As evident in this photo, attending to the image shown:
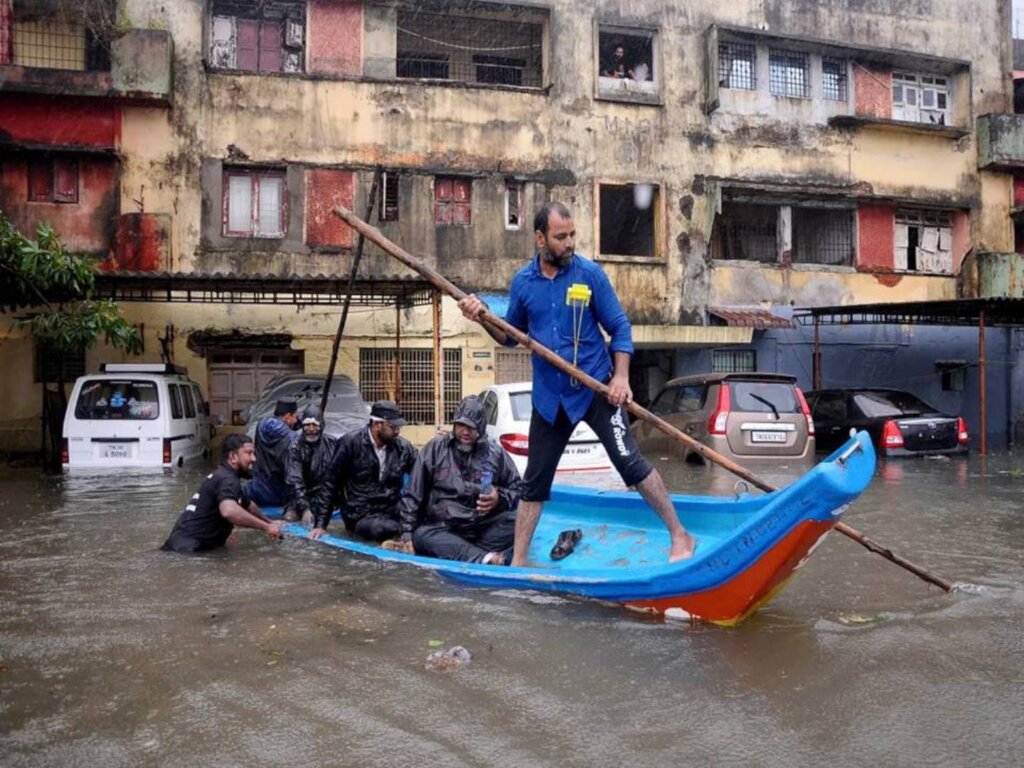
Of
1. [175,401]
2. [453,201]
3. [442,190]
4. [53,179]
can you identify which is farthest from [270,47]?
[175,401]

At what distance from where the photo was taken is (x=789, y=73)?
20.8m

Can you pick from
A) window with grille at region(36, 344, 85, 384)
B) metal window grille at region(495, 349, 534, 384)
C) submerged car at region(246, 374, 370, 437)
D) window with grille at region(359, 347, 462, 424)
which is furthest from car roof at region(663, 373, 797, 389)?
window with grille at region(36, 344, 85, 384)

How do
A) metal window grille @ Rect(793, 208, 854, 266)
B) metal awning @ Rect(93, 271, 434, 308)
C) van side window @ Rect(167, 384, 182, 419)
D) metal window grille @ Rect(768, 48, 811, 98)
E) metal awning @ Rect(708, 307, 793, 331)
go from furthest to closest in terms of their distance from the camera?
metal window grille @ Rect(793, 208, 854, 266) < metal window grille @ Rect(768, 48, 811, 98) < metal awning @ Rect(708, 307, 793, 331) < metal awning @ Rect(93, 271, 434, 308) < van side window @ Rect(167, 384, 182, 419)

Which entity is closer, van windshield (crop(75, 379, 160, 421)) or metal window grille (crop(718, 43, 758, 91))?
van windshield (crop(75, 379, 160, 421))

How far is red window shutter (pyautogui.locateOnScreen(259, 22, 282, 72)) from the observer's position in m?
18.1

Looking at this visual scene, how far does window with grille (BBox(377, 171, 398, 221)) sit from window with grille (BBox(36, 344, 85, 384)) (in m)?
6.20

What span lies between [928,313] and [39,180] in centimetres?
1697

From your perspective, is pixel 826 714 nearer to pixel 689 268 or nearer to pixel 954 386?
pixel 689 268

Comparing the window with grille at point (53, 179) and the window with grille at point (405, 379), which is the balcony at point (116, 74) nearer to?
the window with grille at point (53, 179)

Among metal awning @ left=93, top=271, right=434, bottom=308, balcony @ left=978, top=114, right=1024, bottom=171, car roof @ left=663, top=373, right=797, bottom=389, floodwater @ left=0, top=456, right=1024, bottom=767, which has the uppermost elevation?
balcony @ left=978, top=114, right=1024, bottom=171

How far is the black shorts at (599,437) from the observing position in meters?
4.94

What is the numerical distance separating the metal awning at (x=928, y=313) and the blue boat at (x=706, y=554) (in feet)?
37.2

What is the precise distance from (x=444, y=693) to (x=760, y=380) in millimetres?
10066

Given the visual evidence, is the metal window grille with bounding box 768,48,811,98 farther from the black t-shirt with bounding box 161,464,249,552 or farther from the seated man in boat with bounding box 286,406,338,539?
the black t-shirt with bounding box 161,464,249,552
